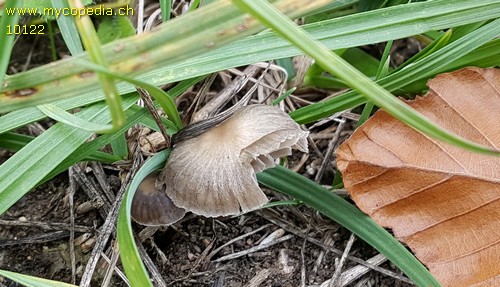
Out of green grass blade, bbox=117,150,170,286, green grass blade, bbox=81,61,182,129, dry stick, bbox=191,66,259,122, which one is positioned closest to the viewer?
green grass blade, bbox=81,61,182,129

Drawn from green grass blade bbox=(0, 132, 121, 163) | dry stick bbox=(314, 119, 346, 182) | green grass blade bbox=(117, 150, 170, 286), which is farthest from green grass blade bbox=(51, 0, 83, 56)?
dry stick bbox=(314, 119, 346, 182)

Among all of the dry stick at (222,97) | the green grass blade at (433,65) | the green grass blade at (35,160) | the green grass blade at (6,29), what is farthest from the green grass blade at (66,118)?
the green grass blade at (433,65)

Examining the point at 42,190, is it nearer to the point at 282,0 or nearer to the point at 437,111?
the point at 282,0

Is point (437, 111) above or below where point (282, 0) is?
below

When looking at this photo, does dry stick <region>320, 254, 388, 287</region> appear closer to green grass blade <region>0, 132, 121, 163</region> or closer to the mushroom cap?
the mushroom cap

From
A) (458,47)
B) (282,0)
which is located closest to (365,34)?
(458,47)

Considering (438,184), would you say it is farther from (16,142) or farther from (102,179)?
(16,142)
